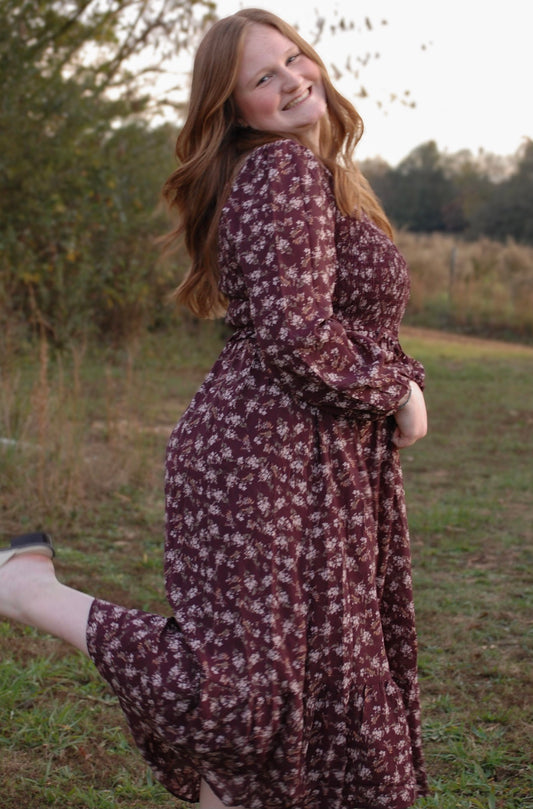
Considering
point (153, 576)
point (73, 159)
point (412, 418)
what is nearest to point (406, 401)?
point (412, 418)

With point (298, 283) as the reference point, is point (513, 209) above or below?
above

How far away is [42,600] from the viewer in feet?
6.86

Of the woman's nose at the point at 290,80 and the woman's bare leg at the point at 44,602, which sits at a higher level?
the woman's nose at the point at 290,80

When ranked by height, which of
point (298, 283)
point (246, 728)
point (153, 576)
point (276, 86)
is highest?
point (276, 86)

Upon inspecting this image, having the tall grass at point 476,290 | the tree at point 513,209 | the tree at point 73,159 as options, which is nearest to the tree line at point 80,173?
the tree at point 73,159

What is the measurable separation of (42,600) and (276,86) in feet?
3.96

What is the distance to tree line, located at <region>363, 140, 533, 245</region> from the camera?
2855 centimetres

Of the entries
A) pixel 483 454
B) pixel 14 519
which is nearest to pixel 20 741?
pixel 14 519

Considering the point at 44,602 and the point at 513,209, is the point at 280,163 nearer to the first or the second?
the point at 44,602

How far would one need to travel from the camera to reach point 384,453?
7.04ft

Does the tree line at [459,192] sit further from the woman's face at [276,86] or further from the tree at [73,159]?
the woman's face at [276,86]

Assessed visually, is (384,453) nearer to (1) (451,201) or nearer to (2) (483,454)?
Answer: (2) (483,454)

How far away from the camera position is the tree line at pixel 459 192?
28547 mm

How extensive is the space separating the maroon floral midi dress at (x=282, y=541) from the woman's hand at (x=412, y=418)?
0.16ft
